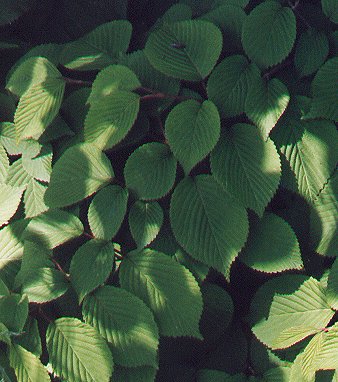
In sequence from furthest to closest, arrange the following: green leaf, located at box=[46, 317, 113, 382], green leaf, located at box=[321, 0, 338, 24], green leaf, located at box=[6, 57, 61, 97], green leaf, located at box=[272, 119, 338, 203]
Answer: green leaf, located at box=[6, 57, 61, 97] → green leaf, located at box=[321, 0, 338, 24] → green leaf, located at box=[272, 119, 338, 203] → green leaf, located at box=[46, 317, 113, 382]

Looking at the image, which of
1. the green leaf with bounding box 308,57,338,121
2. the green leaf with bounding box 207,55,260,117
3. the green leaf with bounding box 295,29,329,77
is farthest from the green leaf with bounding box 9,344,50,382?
the green leaf with bounding box 295,29,329,77

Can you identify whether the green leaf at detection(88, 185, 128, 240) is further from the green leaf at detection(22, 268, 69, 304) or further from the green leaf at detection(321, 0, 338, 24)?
the green leaf at detection(321, 0, 338, 24)

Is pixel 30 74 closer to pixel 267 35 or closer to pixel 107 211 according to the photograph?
pixel 107 211

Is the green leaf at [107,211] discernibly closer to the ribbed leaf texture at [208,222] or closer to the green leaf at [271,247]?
the ribbed leaf texture at [208,222]

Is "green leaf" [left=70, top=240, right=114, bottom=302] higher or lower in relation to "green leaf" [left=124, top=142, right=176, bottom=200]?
lower

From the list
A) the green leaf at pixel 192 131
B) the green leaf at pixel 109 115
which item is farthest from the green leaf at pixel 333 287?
the green leaf at pixel 109 115

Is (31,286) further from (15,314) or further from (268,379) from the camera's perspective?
(268,379)

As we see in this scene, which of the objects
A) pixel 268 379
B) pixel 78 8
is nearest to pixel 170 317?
pixel 268 379

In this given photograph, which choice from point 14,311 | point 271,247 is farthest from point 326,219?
point 14,311
